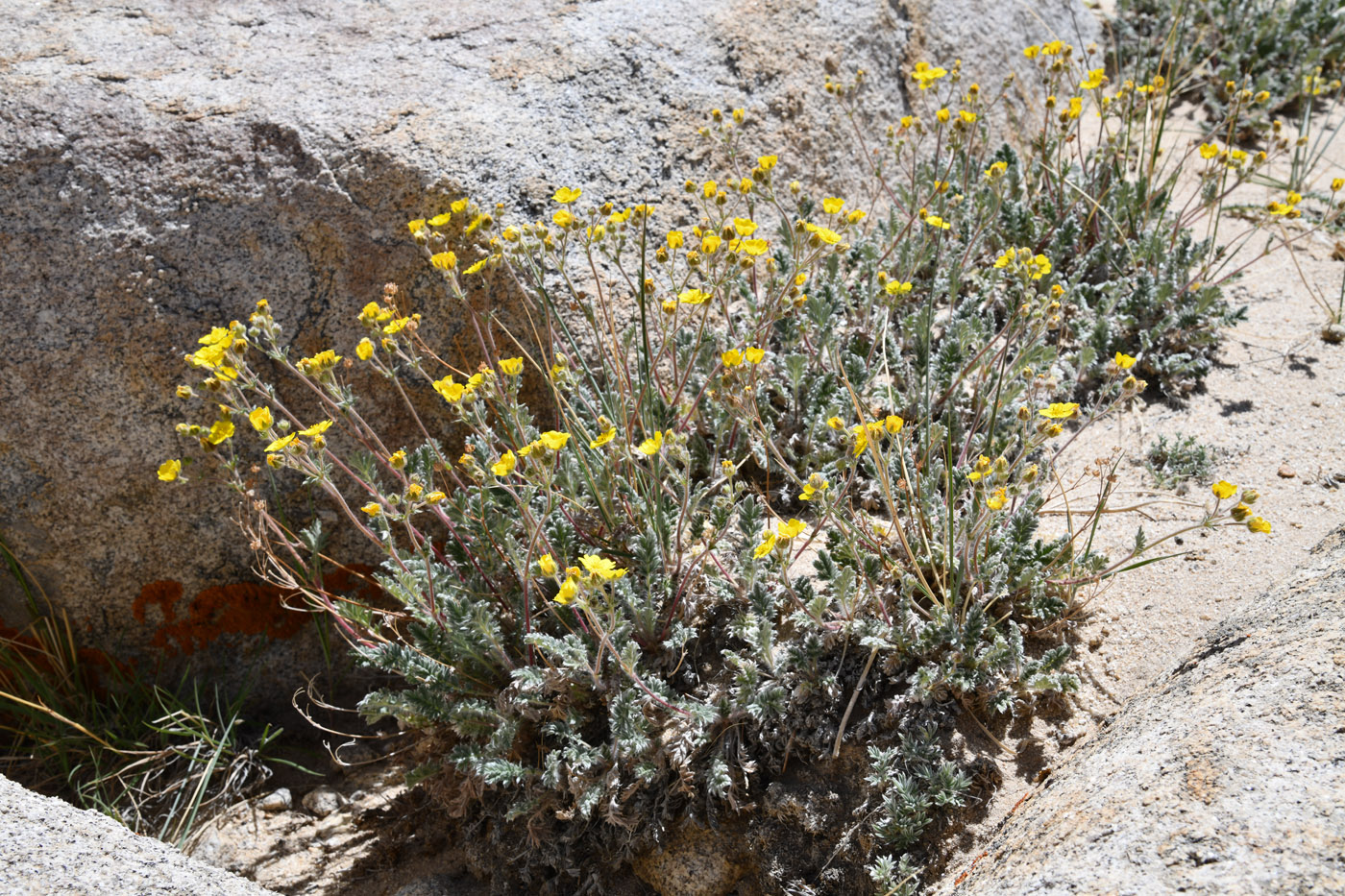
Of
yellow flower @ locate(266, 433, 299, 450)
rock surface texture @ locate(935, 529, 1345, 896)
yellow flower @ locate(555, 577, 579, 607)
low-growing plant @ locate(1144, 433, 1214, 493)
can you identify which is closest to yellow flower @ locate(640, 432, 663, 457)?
yellow flower @ locate(555, 577, 579, 607)

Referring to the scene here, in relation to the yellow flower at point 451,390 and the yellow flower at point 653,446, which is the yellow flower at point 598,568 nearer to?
the yellow flower at point 653,446

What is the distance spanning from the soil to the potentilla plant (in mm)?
93

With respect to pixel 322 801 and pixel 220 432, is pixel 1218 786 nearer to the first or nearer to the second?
pixel 220 432

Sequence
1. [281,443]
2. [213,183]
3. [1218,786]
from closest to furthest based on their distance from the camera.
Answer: [1218,786], [281,443], [213,183]

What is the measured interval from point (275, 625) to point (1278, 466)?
142 inches

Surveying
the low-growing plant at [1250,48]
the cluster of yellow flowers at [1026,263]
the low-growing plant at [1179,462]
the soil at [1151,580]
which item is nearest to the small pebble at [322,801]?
the soil at [1151,580]

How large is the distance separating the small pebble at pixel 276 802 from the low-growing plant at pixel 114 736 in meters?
0.09

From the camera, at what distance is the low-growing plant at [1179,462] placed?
3020 mm

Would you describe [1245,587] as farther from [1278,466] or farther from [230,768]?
[230,768]

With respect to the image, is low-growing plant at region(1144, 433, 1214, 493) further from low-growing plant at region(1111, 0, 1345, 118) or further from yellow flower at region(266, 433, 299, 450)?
low-growing plant at region(1111, 0, 1345, 118)

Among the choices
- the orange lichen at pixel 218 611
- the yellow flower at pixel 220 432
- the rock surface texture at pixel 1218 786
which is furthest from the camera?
the orange lichen at pixel 218 611

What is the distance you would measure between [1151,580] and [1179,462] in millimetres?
575

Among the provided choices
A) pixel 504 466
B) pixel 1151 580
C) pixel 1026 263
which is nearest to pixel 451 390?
pixel 504 466

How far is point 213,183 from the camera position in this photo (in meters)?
3.29
